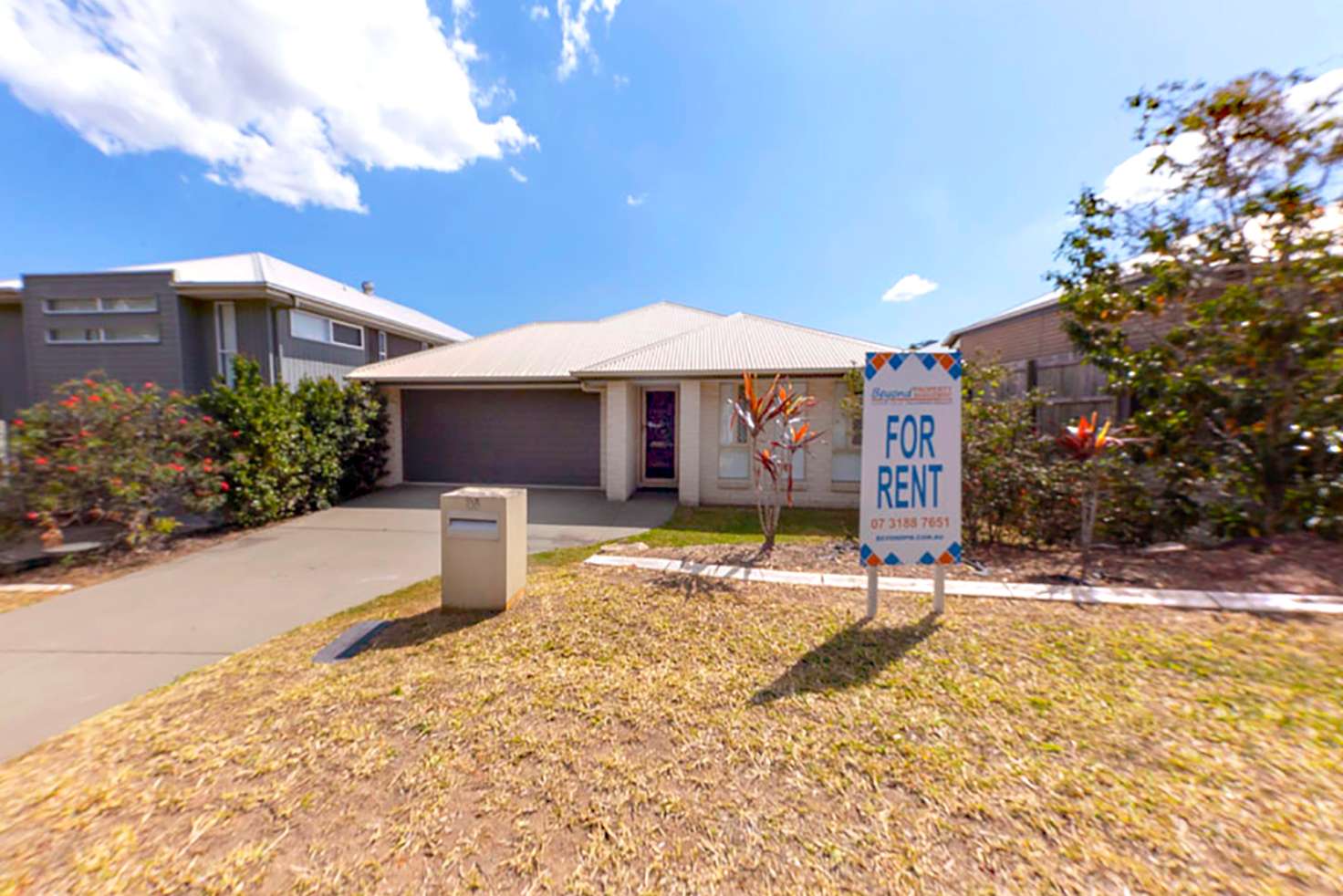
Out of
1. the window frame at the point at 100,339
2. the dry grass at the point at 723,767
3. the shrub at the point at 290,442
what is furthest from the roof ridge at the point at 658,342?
the window frame at the point at 100,339

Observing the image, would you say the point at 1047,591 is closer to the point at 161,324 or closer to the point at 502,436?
the point at 502,436

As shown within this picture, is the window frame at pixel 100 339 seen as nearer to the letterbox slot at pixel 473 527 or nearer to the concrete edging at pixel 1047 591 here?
the letterbox slot at pixel 473 527

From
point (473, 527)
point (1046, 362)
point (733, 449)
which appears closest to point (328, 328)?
point (733, 449)

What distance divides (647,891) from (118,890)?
1.88 metres

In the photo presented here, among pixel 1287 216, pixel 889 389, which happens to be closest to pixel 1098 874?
pixel 889 389

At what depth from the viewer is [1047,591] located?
4141mm

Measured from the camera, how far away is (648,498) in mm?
9656

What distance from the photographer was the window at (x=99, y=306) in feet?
32.9

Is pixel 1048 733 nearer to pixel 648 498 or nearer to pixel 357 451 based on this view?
pixel 648 498

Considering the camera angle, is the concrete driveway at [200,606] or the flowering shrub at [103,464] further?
the flowering shrub at [103,464]

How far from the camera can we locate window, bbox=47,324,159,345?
10.1 meters

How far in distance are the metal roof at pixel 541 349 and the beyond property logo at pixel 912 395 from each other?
664 cm

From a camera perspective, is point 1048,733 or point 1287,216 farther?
point 1287,216

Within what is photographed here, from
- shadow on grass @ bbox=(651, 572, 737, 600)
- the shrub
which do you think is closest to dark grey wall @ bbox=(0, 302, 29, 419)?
the shrub
